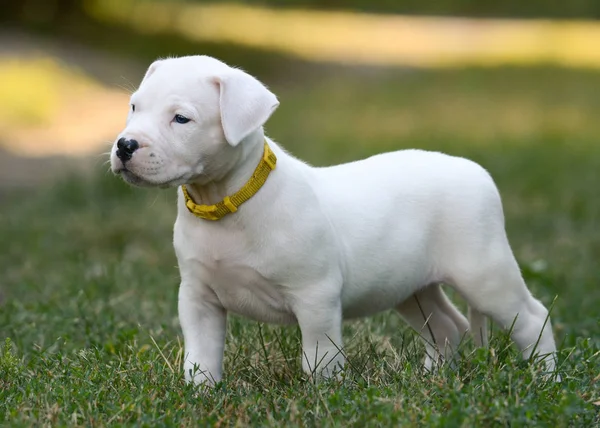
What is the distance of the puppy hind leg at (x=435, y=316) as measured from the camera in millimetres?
5113

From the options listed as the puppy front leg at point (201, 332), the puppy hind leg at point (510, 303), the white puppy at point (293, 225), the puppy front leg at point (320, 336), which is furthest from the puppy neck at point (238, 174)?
the puppy hind leg at point (510, 303)

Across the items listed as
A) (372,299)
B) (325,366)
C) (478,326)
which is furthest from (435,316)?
(325,366)

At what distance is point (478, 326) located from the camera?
5.04 meters

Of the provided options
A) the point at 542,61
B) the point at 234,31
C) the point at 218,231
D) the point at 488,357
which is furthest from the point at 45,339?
the point at 234,31

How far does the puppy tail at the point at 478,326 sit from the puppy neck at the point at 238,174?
1.40m

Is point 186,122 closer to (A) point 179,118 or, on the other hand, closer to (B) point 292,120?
(A) point 179,118

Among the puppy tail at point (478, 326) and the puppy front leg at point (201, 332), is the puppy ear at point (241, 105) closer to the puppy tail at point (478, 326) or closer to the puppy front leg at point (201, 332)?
the puppy front leg at point (201, 332)

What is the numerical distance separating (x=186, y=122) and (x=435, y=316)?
176 cm

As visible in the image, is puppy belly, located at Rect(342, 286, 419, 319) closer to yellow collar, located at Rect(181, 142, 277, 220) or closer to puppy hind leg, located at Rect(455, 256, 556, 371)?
puppy hind leg, located at Rect(455, 256, 556, 371)

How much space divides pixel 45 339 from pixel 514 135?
8.80 m

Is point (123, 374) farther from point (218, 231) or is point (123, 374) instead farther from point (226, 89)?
point (226, 89)

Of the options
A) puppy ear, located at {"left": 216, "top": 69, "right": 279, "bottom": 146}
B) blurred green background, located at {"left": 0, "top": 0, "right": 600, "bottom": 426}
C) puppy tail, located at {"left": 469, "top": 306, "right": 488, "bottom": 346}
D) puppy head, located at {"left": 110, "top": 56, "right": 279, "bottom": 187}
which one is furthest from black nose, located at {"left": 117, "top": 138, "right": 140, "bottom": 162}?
puppy tail, located at {"left": 469, "top": 306, "right": 488, "bottom": 346}

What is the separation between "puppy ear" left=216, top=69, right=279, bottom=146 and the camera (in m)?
3.98

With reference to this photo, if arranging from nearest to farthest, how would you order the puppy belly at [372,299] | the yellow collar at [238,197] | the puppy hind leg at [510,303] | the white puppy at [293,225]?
the white puppy at [293,225], the yellow collar at [238,197], the puppy belly at [372,299], the puppy hind leg at [510,303]
